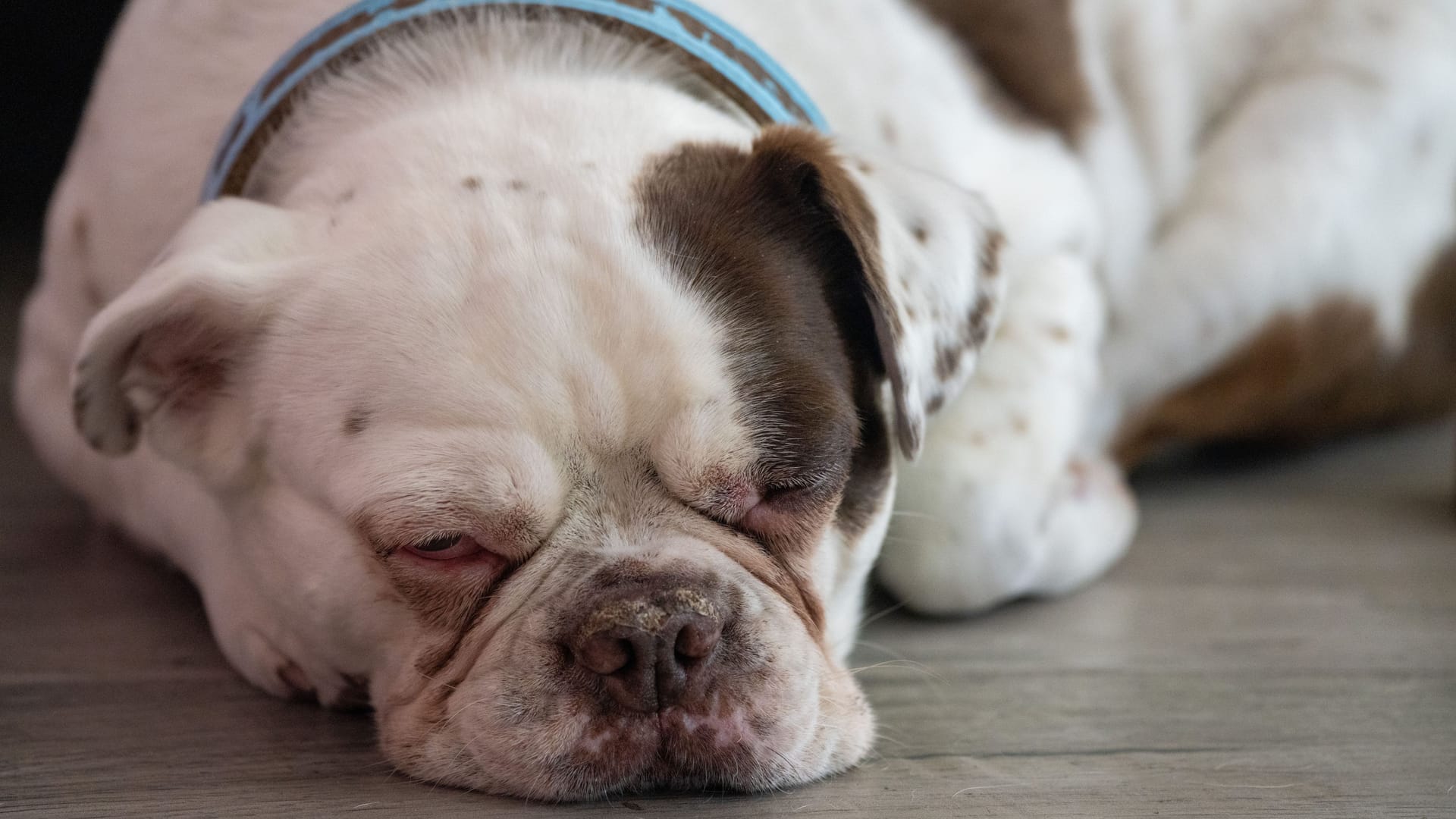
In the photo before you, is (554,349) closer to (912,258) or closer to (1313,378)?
(912,258)

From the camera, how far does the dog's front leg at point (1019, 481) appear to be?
2160 millimetres

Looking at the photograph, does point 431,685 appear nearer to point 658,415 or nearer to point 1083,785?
point 658,415

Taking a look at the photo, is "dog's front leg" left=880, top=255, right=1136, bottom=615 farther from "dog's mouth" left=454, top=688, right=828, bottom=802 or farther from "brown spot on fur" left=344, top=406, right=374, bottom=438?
"brown spot on fur" left=344, top=406, right=374, bottom=438

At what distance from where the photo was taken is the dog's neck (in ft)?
5.81

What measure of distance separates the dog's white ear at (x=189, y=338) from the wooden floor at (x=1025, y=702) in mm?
342

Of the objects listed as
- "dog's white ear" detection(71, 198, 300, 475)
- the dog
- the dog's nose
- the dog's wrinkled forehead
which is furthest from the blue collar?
the dog's nose

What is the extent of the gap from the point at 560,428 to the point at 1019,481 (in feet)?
3.09

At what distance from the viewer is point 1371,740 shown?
1742 mm

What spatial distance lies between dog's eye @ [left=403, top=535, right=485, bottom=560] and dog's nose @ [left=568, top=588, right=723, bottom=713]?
0.62ft

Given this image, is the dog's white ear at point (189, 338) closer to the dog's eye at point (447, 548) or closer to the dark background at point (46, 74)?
the dog's eye at point (447, 548)

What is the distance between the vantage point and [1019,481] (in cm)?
224

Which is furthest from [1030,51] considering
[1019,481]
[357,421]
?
[357,421]

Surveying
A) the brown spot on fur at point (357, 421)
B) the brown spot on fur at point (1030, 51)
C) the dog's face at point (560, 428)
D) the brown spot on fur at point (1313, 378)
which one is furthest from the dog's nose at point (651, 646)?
the brown spot on fur at point (1313, 378)

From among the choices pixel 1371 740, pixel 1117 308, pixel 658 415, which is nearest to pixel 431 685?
pixel 658 415
